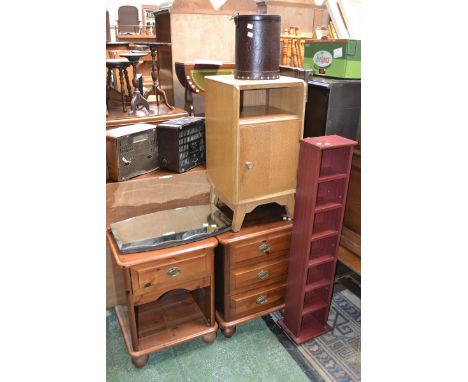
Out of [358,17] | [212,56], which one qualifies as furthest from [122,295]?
[358,17]

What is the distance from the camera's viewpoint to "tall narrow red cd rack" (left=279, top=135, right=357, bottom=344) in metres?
1.62

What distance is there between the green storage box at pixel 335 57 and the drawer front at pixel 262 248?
0.88 m

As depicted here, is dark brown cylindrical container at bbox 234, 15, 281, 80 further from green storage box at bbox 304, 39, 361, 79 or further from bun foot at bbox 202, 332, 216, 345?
bun foot at bbox 202, 332, 216, 345

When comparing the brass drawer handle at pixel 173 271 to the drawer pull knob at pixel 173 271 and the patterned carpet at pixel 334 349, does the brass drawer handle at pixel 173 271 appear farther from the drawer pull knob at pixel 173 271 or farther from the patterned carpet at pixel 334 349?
the patterned carpet at pixel 334 349

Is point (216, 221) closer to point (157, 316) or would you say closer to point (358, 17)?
point (157, 316)

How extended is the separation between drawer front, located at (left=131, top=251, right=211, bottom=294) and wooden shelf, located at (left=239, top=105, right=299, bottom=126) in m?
0.63

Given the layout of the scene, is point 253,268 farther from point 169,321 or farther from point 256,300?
point 169,321

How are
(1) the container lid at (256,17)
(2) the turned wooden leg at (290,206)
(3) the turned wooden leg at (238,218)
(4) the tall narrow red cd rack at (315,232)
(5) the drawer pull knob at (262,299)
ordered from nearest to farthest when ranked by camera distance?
(1) the container lid at (256,17) < (4) the tall narrow red cd rack at (315,232) < (3) the turned wooden leg at (238,218) < (2) the turned wooden leg at (290,206) < (5) the drawer pull knob at (262,299)

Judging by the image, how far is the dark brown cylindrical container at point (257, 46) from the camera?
5.01 feet

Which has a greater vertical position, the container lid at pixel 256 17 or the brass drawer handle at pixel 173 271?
the container lid at pixel 256 17

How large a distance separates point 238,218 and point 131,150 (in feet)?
2.02

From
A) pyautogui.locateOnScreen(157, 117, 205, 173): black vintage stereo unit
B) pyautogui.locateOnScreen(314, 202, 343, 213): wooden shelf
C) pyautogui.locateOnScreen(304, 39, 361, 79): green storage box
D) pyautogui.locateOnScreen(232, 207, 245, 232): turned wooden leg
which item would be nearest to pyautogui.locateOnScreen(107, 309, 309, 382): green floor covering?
pyautogui.locateOnScreen(232, 207, 245, 232): turned wooden leg

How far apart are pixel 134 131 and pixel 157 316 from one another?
0.98 metres

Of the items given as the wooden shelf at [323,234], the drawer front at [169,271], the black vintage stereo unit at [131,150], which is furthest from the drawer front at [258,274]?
the black vintage stereo unit at [131,150]
